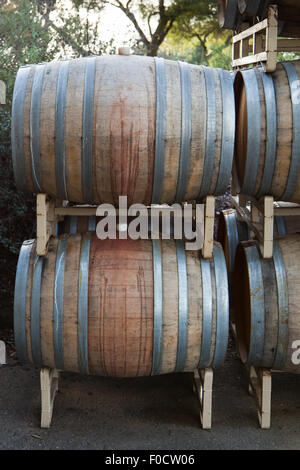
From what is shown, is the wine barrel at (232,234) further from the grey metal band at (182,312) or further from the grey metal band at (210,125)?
the grey metal band at (210,125)

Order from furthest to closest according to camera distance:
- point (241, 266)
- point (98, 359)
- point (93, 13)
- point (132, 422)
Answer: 1. point (93, 13)
2. point (241, 266)
3. point (132, 422)
4. point (98, 359)

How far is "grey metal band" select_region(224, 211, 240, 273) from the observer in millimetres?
4535

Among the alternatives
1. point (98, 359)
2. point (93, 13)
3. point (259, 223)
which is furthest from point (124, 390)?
point (93, 13)

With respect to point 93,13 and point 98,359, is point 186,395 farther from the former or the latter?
point 93,13

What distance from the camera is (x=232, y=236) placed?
457 centimetres

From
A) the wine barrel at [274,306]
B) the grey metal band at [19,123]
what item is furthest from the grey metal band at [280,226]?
the grey metal band at [19,123]

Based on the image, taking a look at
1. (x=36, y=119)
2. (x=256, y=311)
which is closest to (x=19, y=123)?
(x=36, y=119)

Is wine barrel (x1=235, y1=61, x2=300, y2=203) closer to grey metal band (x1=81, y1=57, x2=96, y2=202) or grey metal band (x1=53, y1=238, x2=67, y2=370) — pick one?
Result: grey metal band (x1=81, y1=57, x2=96, y2=202)

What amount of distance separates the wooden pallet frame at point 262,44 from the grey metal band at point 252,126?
0.14 meters

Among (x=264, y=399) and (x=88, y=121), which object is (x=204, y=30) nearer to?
(x=88, y=121)

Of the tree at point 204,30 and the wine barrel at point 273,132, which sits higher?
the tree at point 204,30

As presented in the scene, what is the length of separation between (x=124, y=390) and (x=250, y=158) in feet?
6.31

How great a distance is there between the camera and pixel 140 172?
10.6 feet

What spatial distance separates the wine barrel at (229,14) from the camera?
4.35 metres
